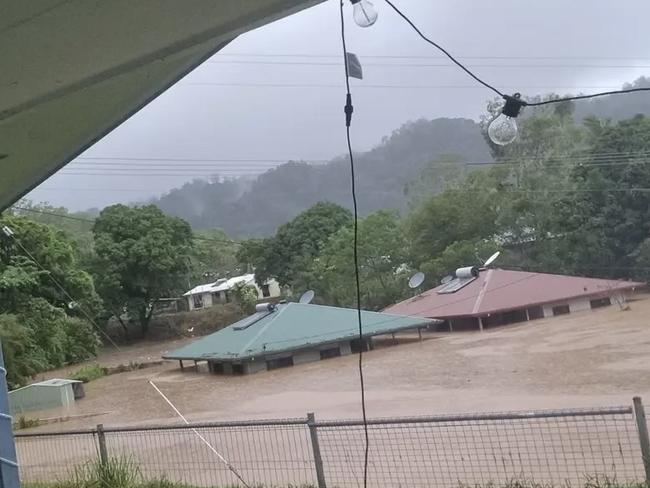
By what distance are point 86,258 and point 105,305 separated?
6.54 ft

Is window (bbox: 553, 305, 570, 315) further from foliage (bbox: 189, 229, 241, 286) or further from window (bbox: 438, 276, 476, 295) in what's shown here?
foliage (bbox: 189, 229, 241, 286)

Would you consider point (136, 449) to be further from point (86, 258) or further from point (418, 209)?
point (86, 258)

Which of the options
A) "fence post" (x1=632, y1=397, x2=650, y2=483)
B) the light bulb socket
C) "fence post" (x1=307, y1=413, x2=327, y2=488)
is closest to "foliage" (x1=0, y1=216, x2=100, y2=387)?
"fence post" (x1=307, y1=413, x2=327, y2=488)

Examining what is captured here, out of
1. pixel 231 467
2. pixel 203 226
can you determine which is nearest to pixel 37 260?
pixel 203 226

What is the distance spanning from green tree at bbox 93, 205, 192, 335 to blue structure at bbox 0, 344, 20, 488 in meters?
9.50

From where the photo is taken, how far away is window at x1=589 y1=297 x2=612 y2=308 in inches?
461

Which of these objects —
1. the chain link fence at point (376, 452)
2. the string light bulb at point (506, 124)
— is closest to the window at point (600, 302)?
the chain link fence at point (376, 452)

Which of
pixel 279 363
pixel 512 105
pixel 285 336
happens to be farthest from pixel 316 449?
pixel 279 363

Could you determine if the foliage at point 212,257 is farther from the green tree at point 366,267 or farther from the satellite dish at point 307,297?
the green tree at point 366,267

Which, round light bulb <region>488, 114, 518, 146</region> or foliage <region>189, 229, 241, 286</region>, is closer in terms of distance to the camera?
round light bulb <region>488, 114, 518, 146</region>

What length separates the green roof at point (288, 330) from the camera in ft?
40.8

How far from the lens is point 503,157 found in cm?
1159

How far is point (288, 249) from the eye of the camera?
11500mm

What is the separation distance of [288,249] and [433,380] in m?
3.06
